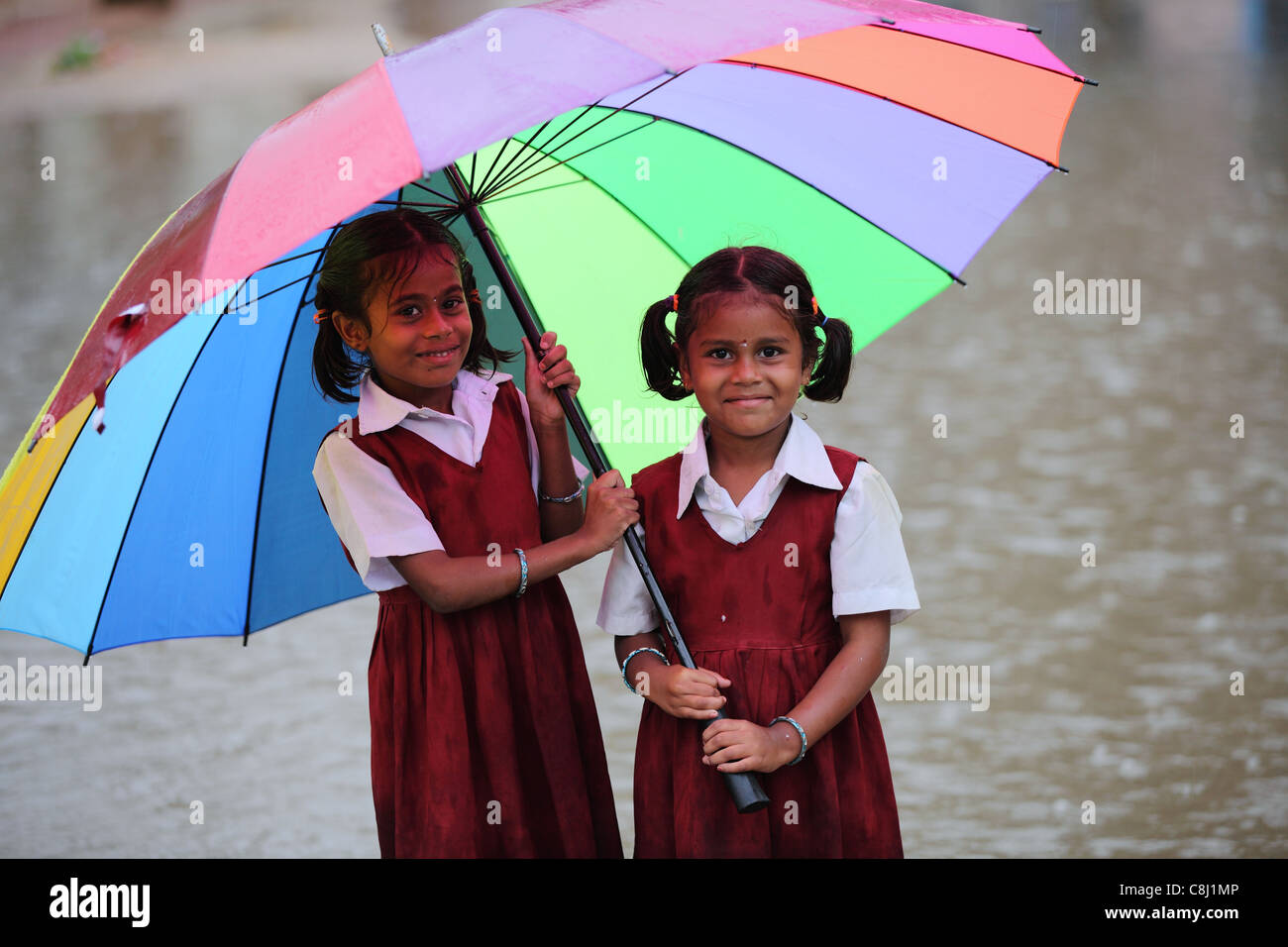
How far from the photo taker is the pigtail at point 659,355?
1899 mm

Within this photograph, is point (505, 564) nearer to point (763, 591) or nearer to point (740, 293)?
point (763, 591)

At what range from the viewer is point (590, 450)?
1924 mm

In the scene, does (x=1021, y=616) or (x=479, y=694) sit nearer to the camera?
(x=479, y=694)

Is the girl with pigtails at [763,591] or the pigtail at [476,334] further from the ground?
the pigtail at [476,334]

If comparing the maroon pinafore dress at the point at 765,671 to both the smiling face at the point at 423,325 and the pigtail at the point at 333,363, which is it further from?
the pigtail at the point at 333,363

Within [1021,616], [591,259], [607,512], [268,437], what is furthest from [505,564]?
[1021,616]

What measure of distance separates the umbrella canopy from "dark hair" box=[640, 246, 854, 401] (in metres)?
0.22

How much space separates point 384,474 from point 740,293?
0.50 metres

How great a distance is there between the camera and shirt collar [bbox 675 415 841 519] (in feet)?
5.83

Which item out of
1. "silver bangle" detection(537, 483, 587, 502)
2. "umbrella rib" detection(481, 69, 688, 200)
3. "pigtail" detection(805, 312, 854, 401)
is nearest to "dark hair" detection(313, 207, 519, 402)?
"umbrella rib" detection(481, 69, 688, 200)

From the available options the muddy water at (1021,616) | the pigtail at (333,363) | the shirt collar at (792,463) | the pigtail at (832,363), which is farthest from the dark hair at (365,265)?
the muddy water at (1021,616)

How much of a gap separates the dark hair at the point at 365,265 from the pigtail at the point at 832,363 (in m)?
0.46
